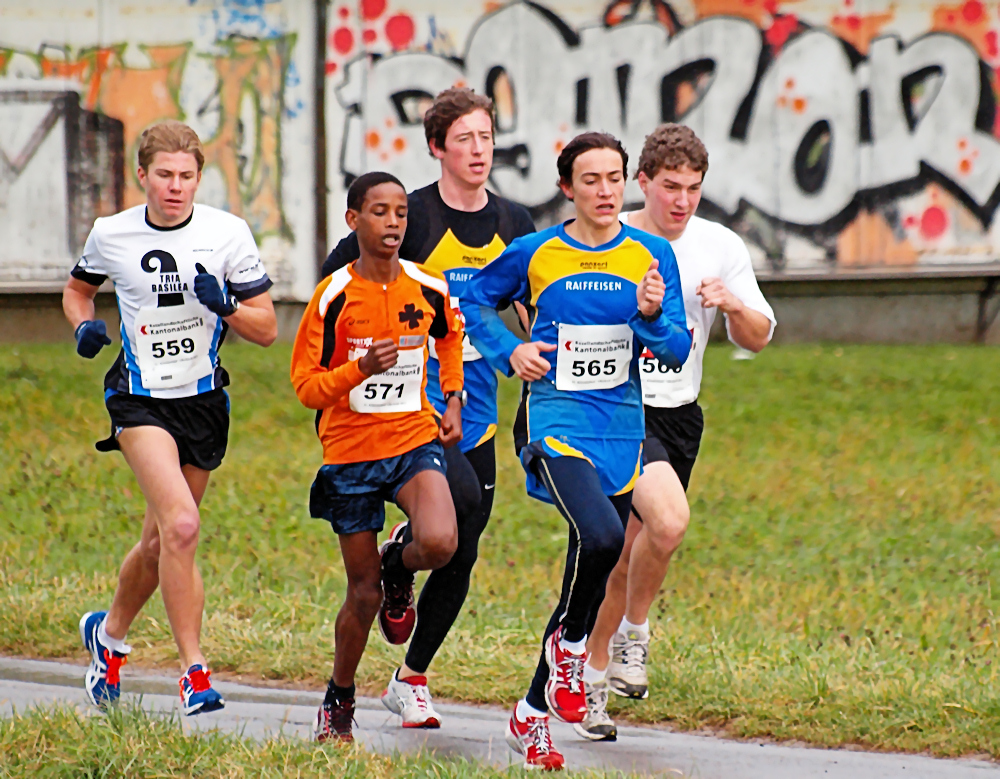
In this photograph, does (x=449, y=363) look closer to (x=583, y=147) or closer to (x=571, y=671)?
(x=583, y=147)

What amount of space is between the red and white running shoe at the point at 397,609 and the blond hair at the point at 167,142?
65.4 inches

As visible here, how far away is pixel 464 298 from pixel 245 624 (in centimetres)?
259

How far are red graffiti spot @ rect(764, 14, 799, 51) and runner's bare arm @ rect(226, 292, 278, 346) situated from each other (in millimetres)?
14802

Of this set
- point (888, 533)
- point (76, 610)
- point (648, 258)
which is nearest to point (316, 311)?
point (648, 258)

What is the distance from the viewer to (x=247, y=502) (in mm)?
10391

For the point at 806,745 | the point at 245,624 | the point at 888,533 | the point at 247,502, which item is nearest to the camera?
the point at 806,745

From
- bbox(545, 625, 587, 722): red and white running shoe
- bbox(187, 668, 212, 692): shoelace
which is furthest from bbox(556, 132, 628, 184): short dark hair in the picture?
bbox(187, 668, 212, 692): shoelace

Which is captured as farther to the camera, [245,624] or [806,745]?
[245,624]

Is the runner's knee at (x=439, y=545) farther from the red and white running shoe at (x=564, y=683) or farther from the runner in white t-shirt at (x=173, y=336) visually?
the runner in white t-shirt at (x=173, y=336)

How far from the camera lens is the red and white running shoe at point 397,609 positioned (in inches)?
234

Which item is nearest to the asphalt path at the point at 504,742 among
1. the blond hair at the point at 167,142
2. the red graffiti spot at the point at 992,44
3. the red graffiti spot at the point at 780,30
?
the blond hair at the point at 167,142

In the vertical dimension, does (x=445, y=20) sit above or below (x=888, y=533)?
above

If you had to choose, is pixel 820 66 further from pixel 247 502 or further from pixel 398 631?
pixel 398 631

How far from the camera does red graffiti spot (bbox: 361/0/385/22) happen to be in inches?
773
